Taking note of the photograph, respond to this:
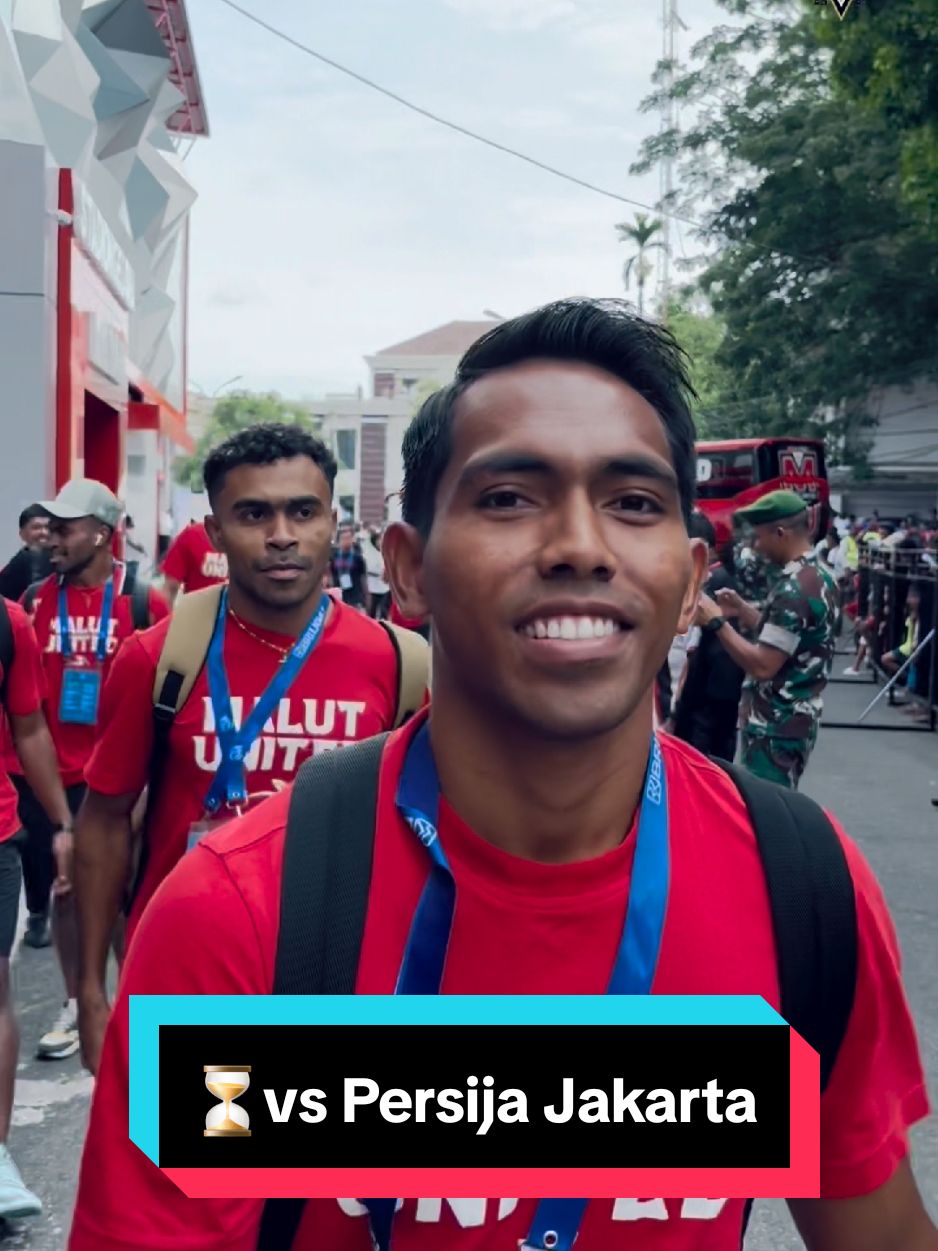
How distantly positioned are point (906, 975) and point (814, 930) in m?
4.93

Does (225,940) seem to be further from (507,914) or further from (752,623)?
(752,623)

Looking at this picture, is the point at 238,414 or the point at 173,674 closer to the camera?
the point at 173,674

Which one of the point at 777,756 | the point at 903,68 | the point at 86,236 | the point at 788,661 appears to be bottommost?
the point at 777,756

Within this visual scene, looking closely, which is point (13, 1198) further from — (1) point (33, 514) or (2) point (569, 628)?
(1) point (33, 514)

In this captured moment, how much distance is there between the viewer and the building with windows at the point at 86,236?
11.3m

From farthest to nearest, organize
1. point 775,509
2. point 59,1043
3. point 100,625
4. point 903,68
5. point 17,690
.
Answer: point 903,68 → point 775,509 → point 100,625 → point 59,1043 → point 17,690

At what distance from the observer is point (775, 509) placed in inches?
255

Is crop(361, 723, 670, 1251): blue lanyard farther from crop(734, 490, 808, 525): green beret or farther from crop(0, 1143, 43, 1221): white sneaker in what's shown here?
crop(734, 490, 808, 525): green beret

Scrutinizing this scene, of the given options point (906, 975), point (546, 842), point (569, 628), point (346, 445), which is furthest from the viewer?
point (346, 445)

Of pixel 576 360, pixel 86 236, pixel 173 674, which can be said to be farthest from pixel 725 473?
pixel 576 360

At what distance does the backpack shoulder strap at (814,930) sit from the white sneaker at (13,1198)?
9.52ft

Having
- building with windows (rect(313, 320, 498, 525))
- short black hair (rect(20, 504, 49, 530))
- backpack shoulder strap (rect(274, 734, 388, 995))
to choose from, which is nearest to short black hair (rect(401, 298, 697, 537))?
backpack shoulder strap (rect(274, 734, 388, 995))

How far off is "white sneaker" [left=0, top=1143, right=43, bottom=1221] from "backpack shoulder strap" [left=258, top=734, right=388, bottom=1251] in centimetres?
269

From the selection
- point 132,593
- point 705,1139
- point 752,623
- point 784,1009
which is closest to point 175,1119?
point 705,1139
